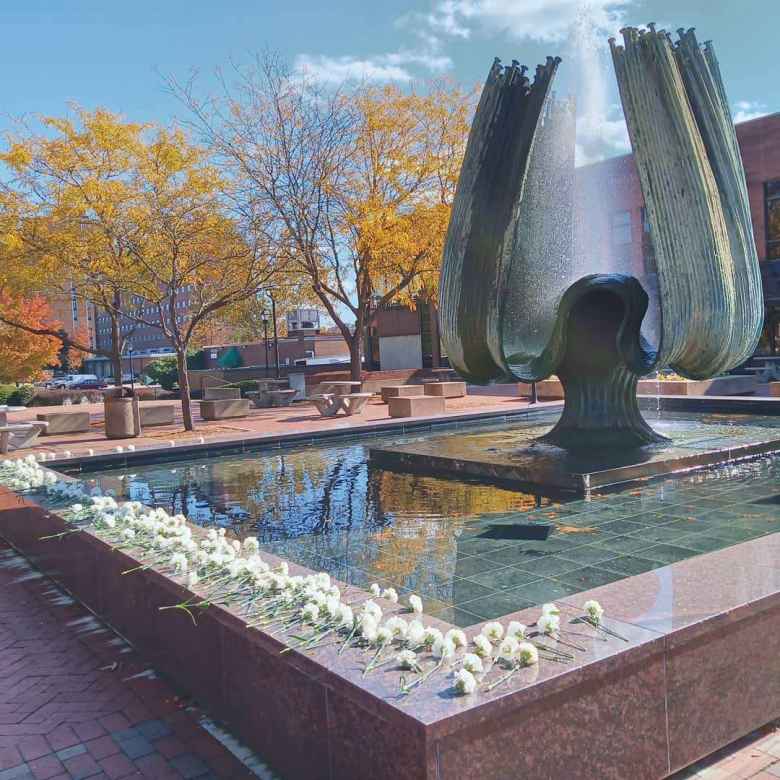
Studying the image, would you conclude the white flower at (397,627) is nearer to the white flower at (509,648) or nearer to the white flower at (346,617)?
the white flower at (346,617)

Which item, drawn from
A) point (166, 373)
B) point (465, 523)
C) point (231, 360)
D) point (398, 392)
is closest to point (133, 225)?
point (398, 392)

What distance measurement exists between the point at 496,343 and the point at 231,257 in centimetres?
1144

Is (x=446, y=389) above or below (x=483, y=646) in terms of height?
below

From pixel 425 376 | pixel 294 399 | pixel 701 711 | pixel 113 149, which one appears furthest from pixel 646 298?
pixel 425 376

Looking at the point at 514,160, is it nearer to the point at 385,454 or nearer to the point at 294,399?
the point at 385,454

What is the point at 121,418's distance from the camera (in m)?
18.3

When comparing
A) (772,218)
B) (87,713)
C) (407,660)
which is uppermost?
(772,218)

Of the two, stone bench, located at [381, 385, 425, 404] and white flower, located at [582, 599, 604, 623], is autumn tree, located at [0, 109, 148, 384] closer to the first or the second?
stone bench, located at [381, 385, 425, 404]

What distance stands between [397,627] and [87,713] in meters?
2.00

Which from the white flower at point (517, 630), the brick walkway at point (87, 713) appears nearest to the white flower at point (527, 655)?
the white flower at point (517, 630)

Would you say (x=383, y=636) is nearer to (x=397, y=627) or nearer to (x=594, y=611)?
(x=397, y=627)

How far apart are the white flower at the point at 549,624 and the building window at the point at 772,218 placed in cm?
3284

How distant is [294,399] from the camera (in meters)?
30.2

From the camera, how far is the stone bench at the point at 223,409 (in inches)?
904
